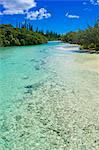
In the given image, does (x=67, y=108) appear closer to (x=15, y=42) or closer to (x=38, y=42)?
(x=15, y=42)

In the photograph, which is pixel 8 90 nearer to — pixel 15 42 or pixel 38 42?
pixel 15 42

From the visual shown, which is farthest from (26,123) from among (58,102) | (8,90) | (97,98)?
(8,90)

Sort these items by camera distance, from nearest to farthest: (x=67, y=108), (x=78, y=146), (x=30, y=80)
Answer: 1. (x=78, y=146)
2. (x=67, y=108)
3. (x=30, y=80)

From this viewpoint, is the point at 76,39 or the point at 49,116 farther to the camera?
the point at 76,39

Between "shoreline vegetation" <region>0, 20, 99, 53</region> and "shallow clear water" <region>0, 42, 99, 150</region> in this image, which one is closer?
"shallow clear water" <region>0, 42, 99, 150</region>

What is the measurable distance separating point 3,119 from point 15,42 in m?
75.3

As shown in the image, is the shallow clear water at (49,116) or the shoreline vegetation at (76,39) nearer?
Answer: the shallow clear water at (49,116)

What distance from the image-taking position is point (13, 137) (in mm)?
8492

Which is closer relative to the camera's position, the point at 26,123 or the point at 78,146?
the point at 78,146

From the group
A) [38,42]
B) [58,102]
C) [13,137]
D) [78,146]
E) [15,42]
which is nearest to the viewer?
[78,146]

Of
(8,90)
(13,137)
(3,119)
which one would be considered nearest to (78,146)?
(13,137)

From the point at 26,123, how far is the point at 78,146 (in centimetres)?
255

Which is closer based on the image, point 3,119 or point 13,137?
point 13,137

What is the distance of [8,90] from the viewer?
1556cm
